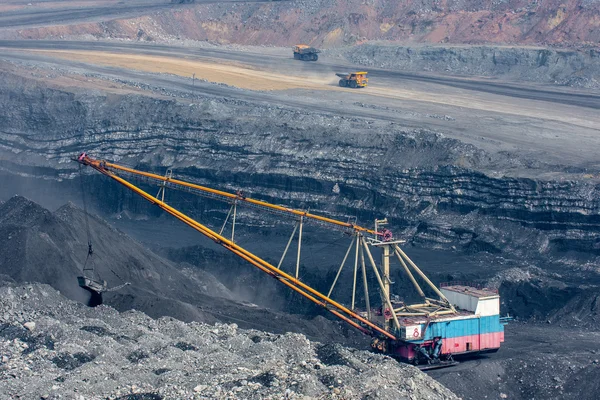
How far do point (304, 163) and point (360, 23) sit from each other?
1671 inches

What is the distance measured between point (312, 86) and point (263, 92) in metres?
5.61

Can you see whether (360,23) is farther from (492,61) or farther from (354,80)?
(354,80)

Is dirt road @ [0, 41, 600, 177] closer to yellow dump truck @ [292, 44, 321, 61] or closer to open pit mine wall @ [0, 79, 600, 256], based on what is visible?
yellow dump truck @ [292, 44, 321, 61]

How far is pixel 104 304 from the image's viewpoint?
29.4m

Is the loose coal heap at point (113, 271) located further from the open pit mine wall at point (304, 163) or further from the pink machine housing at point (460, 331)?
the open pit mine wall at point (304, 163)

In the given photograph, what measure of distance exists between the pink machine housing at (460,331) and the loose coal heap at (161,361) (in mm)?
2793

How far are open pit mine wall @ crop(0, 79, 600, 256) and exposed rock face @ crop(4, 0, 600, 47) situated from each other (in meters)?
28.9

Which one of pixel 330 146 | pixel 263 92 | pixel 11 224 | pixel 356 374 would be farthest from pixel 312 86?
pixel 356 374

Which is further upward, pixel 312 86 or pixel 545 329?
pixel 312 86

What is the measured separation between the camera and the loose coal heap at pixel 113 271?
98.5ft

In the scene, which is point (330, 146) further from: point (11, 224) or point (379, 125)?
point (11, 224)

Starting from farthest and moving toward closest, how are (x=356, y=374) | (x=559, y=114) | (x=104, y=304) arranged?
(x=559, y=114) → (x=104, y=304) → (x=356, y=374)

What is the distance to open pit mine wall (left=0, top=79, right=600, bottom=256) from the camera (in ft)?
132

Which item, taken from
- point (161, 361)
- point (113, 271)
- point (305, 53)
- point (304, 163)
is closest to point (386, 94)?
point (305, 53)
